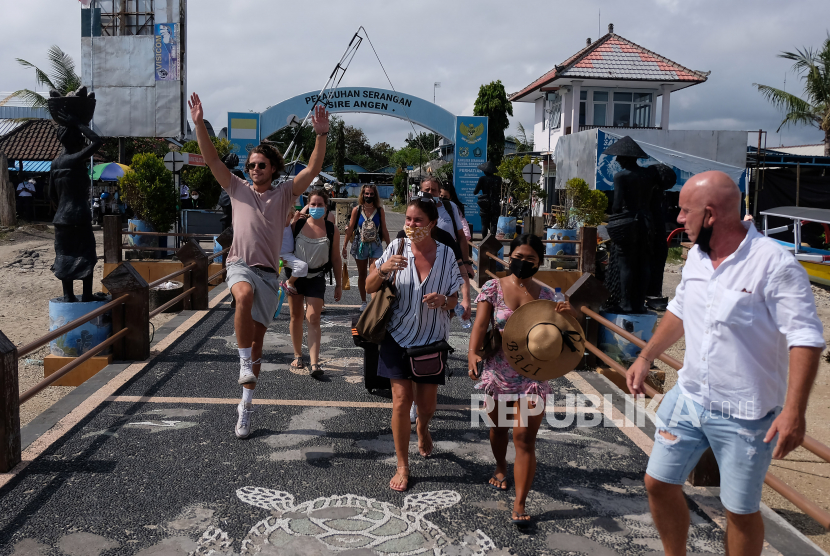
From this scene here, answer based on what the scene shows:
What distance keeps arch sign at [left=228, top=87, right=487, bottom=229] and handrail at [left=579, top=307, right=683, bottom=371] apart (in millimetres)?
15430

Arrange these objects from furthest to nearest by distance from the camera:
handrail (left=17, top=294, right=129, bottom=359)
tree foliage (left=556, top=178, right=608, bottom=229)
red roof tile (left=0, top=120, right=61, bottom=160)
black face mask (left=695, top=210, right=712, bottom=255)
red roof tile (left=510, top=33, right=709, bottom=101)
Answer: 1. red roof tile (left=0, top=120, right=61, bottom=160)
2. red roof tile (left=510, top=33, right=709, bottom=101)
3. tree foliage (left=556, top=178, right=608, bottom=229)
4. handrail (left=17, top=294, right=129, bottom=359)
5. black face mask (left=695, top=210, right=712, bottom=255)

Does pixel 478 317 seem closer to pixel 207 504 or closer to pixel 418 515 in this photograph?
pixel 418 515

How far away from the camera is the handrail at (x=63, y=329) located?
4.28 meters

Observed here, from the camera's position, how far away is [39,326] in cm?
1253

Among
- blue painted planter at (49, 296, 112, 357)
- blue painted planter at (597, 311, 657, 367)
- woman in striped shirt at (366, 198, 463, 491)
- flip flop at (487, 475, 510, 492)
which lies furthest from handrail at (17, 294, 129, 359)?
blue painted planter at (597, 311, 657, 367)

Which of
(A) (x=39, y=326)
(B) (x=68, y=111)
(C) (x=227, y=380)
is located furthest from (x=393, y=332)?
(A) (x=39, y=326)

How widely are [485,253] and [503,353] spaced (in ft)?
26.2

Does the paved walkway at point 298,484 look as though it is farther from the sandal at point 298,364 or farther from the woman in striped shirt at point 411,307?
the sandal at point 298,364

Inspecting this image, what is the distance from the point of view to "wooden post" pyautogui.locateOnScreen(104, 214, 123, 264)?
11836 mm

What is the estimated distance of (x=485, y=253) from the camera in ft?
37.7

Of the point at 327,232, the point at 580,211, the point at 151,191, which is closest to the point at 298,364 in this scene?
the point at 327,232

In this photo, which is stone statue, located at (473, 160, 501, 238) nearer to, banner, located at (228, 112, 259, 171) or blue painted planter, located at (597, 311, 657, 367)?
banner, located at (228, 112, 259, 171)

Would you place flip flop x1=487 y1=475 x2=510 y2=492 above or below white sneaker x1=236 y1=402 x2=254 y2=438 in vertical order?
below

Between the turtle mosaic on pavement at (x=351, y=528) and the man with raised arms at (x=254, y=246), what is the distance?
3.29 ft
